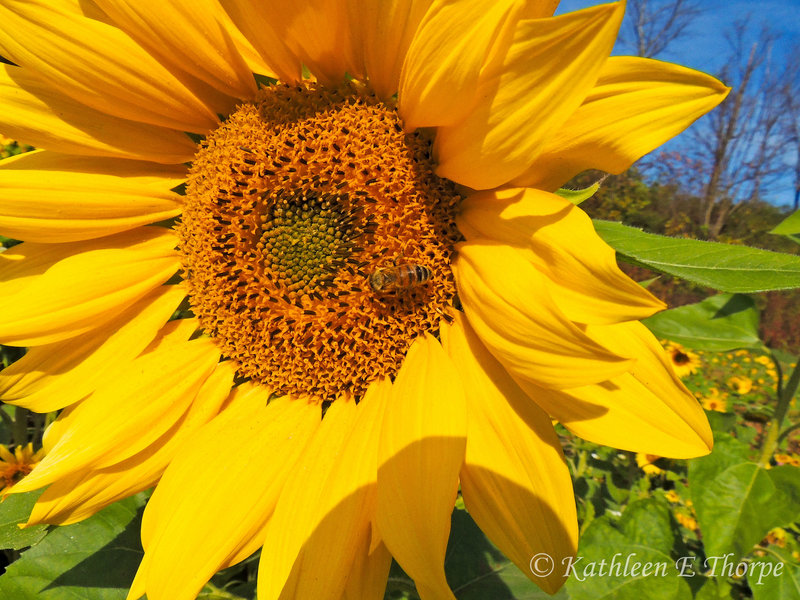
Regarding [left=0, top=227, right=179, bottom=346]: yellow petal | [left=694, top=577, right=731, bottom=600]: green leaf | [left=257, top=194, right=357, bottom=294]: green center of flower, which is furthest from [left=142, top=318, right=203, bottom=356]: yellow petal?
[left=694, top=577, right=731, bottom=600]: green leaf

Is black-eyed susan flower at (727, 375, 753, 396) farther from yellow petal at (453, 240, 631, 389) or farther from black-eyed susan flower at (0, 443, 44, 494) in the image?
black-eyed susan flower at (0, 443, 44, 494)

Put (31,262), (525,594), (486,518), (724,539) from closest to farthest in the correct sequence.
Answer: (486,518) < (31,262) < (525,594) < (724,539)

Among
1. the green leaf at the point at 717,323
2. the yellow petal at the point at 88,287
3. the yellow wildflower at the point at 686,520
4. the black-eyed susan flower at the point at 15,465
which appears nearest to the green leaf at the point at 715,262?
the yellow petal at the point at 88,287

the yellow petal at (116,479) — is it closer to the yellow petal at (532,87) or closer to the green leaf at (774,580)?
the yellow petal at (532,87)

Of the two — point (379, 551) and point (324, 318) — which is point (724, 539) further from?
point (324, 318)

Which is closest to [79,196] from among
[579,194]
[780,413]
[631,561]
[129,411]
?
[129,411]

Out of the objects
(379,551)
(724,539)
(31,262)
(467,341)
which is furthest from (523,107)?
(724,539)

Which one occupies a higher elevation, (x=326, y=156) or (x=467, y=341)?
(x=326, y=156)
